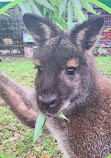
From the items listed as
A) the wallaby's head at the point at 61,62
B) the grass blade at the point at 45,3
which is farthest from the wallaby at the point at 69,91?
the grass blade at the point at 45,3

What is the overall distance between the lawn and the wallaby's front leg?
0.28 feet

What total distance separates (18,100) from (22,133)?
248mm

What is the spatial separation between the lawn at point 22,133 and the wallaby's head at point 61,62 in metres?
0.11

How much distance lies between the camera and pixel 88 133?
1.38 metres

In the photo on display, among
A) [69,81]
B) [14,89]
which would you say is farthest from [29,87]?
[69,81]

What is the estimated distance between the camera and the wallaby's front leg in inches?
54.2

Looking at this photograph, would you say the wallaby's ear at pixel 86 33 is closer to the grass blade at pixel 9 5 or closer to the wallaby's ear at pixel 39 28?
the wallaby's ear at pixel 39 28

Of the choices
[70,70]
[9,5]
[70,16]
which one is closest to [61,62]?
[70,70]

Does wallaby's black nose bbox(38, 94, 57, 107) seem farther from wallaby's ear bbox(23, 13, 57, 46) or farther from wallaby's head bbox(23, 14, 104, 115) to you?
wallaby's ear bbox(23, 13, 57, 46)

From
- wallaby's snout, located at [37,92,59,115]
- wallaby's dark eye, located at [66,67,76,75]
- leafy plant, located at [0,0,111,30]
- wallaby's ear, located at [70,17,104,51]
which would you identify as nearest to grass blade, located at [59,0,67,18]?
leafy plant, located at [0,0,111,30]

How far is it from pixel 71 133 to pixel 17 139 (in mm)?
380

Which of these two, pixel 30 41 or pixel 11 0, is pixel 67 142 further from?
pixel 11 0

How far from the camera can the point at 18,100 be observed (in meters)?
1.45

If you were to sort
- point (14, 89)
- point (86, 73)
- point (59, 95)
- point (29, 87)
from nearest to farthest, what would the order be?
1. point (59, 95)
2. point (86, 73)
3. point (29, 87)
4. point (14, 89)
